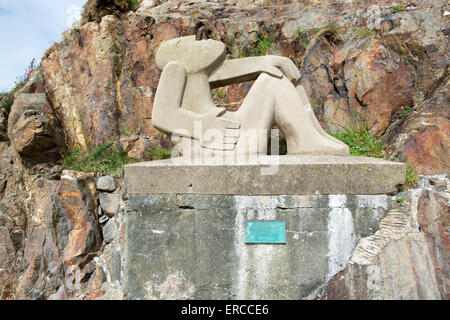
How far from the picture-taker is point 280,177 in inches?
102

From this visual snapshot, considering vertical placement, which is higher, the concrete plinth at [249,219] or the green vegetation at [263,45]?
the green vegetation at [263,45]

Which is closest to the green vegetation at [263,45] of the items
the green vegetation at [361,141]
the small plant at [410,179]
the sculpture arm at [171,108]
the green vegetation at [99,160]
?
the green vegetation at [361,141]

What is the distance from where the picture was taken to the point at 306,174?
8.44 feet

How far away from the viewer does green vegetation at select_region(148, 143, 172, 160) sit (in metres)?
5.06

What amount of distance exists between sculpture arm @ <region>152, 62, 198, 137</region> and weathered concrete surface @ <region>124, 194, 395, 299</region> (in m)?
0.74

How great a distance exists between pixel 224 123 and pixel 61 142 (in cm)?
356

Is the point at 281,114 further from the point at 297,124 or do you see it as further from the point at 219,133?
the point at 219,133

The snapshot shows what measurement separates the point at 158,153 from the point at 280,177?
9.59 feet

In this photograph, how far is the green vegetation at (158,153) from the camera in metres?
5.06

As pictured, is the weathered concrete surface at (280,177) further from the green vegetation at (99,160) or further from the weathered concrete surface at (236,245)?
the green vegetation at (99,160)

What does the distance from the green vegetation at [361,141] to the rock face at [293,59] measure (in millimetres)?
126

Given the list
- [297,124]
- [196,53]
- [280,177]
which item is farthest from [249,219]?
[196,53]
